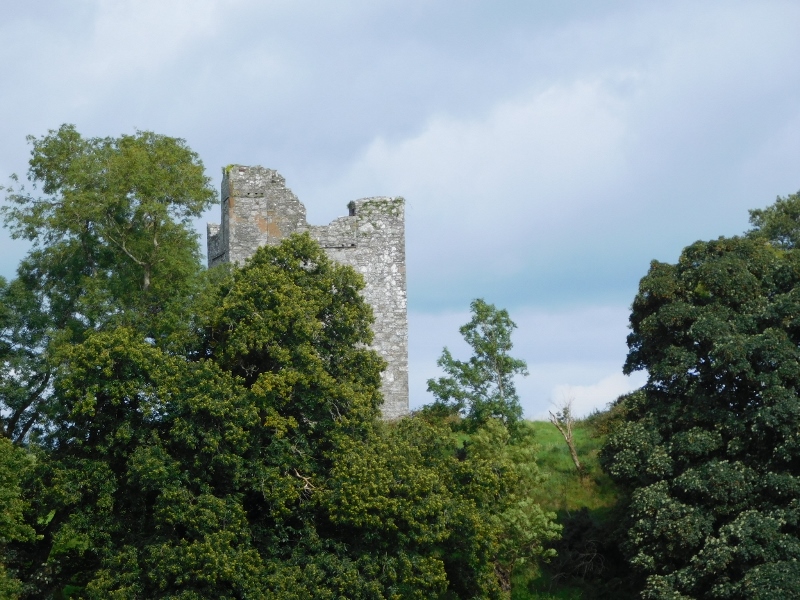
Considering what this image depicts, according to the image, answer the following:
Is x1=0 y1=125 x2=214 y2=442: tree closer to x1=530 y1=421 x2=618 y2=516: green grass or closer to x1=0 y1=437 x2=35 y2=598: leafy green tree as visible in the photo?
x1=0 y1=437 x2=35 y2=598: leafy green tree

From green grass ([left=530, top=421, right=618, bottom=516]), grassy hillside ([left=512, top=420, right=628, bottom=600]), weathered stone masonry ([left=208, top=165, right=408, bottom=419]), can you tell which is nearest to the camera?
grassy hillside ([left=512, top=420, right=628, bottom=600])

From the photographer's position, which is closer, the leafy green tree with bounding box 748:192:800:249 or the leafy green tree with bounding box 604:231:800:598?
the leafy green tree with bounding box 604:231:800:598

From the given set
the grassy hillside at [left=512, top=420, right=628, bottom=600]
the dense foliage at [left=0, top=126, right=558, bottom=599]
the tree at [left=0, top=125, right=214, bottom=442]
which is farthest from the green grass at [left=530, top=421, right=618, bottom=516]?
the tree at [left=0, top=125, right=214, bottom=442]

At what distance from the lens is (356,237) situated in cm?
2875

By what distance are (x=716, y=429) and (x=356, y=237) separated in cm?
1012

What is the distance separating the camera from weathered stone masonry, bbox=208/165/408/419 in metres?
28.1

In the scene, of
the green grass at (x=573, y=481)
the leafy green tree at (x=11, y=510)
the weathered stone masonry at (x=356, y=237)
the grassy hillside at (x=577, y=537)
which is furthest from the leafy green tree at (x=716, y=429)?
the leafy green tree at (x=11, y=510)

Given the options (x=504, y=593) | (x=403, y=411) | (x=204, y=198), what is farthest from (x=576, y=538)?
(x=204, y=198)

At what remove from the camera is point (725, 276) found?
23812 millimetres

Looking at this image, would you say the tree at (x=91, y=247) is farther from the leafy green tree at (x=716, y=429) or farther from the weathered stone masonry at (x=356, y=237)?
the leafy green tree at (x=716, y=429)

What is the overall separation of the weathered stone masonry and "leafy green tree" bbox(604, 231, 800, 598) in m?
5.91

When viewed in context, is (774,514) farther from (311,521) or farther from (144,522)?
(144,522)

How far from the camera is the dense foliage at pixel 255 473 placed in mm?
20938

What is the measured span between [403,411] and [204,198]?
692cm
